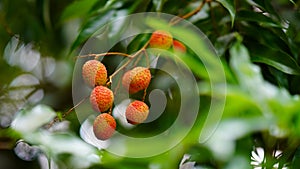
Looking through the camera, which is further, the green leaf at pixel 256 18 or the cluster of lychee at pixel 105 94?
the green leaf at pixel 256 18

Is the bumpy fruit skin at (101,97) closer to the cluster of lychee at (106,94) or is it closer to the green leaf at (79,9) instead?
the cluster of lychee at (106,94)

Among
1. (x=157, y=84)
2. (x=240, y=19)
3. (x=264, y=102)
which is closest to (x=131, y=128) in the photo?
(x=157, y=84)

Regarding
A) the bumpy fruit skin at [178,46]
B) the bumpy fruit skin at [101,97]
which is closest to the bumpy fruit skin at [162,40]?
the bumpy fruit skin at [178,46]

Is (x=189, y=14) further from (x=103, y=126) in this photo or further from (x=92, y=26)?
(x=103, y=126)

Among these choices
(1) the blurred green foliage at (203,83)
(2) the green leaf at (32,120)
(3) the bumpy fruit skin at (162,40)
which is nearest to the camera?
(1) the blurred green foliage at (203,83)

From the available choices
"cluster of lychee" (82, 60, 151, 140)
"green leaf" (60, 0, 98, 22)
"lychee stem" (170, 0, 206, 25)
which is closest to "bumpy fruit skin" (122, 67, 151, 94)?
"cluster of lychee" (82, 60, 151, 140)

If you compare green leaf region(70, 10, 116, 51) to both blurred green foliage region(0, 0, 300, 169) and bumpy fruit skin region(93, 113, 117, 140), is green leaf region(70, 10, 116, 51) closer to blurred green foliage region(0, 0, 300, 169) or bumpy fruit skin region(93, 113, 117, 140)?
blurred green foliage region(0, 0, 300, 169)
